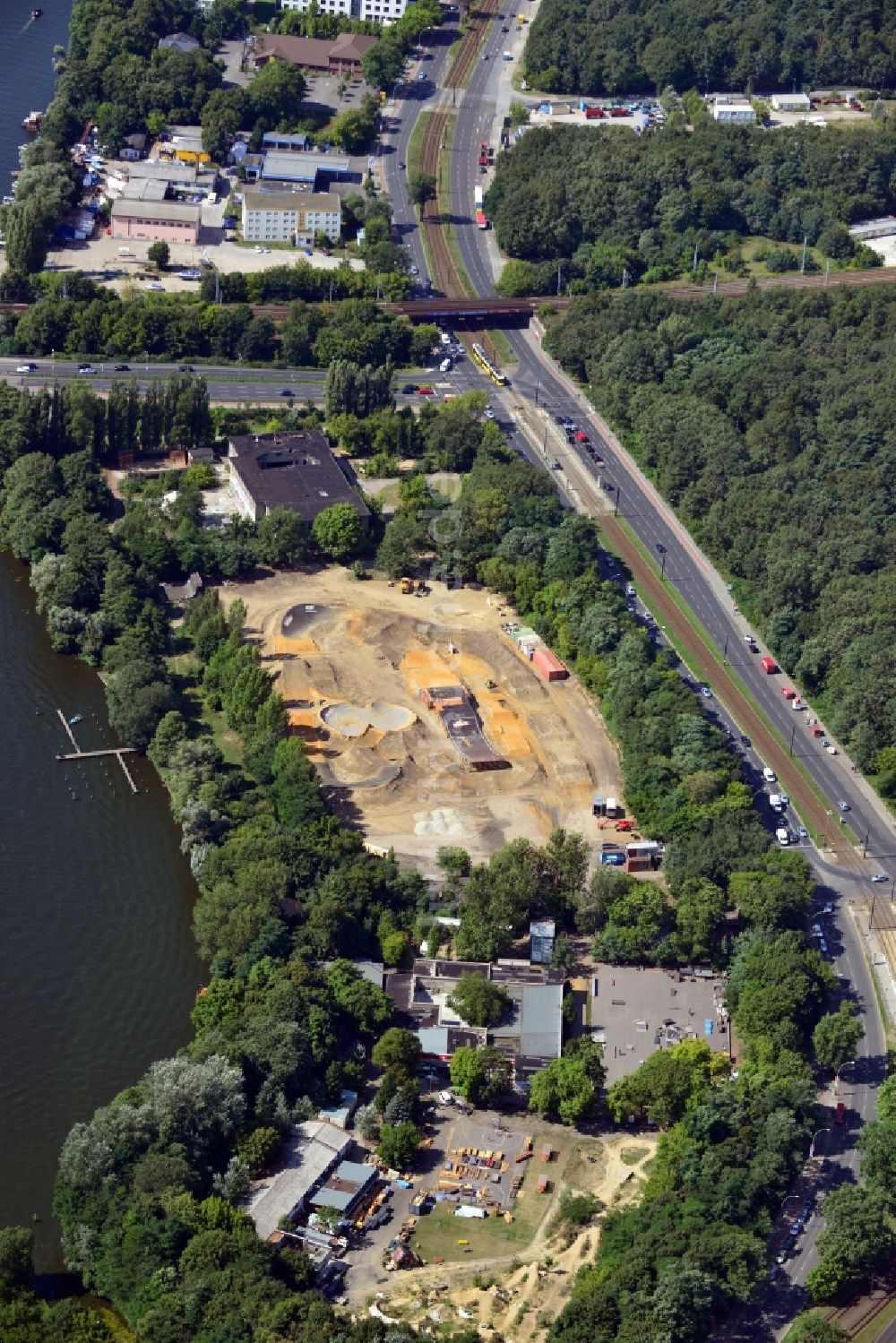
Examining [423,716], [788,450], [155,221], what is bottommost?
[423,716]

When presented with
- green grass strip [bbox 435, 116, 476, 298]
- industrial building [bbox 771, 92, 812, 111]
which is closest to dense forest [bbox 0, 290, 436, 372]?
green grass strip [bbox 435, 116, 476, 298]

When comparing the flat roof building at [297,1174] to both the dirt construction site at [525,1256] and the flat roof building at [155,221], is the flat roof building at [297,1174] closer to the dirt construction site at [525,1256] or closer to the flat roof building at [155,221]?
the dirt construction site at [525,1256]

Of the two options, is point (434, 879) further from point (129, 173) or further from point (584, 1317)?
point (129, 173)

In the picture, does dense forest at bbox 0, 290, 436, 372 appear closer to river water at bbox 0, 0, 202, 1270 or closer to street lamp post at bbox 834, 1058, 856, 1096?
river water at bbox 0, 0, 202, 1270

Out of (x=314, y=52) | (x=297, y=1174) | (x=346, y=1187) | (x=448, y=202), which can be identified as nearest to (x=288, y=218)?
(x=448, y=202)

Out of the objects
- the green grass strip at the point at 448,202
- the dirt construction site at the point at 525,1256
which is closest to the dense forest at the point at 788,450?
the green grass strip at the point at 448,202

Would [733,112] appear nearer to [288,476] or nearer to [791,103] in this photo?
[791,103]
